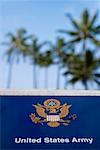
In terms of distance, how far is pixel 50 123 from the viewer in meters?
7.85

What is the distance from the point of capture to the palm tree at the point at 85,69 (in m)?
31.9

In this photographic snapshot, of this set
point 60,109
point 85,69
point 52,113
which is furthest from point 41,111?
point 85,69

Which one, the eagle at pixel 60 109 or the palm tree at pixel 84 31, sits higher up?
the palm tree at pixel 84 31

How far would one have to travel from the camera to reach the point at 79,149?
788 cm

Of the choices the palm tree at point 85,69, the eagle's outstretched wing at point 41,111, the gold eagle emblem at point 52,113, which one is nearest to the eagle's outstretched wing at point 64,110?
the gold eagle emblem at point 52,113

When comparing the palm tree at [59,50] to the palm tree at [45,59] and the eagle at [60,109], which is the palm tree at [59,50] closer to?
the palm tree at [45,59]

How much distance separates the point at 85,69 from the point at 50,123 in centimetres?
2504

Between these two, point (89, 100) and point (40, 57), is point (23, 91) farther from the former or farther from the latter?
point (40, 57)

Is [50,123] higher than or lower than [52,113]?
lower

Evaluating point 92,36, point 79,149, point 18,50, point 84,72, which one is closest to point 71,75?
point 84,72

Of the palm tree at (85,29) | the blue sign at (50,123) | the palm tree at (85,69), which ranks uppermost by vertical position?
the palm tree at (85,29)

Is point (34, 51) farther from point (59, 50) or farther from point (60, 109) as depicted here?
point (60, 109)

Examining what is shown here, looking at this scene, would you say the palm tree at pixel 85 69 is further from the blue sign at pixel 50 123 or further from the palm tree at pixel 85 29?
the blue sign at pixel 50 123

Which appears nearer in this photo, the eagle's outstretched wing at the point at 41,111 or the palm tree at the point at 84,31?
the eagle's outstretched wing at the point at 41,111
